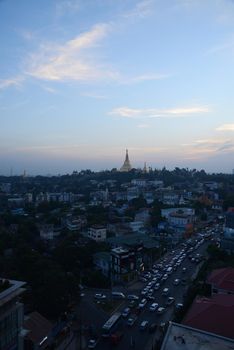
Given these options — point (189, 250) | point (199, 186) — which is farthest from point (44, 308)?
point (199, 186)

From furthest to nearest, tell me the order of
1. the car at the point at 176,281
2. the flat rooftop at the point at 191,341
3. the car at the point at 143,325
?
1. the car at the point at 176,281
2. the car at the point at 143,325
3. the flat rooftop at the point at 191,341

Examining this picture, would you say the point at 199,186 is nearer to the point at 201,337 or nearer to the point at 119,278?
the point at 119,278

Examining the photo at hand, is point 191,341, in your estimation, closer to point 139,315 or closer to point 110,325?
point 110,325

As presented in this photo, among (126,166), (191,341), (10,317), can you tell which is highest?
(126,166)

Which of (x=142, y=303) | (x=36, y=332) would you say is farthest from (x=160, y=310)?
(x=36, y=332)

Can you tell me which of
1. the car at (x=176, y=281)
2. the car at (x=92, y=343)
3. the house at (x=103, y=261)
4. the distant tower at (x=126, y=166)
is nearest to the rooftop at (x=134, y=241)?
the house at (x=103, y=261)

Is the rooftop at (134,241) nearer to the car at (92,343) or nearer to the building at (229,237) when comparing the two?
the building at (229,237)
